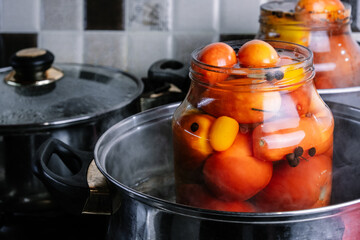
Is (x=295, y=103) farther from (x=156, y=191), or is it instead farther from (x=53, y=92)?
(x=53, y=92)

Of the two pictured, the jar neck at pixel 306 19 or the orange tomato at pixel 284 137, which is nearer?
the orange tomato at pixel 284 137

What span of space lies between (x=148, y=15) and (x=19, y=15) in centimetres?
24

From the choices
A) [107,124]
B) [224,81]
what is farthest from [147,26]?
[224,81]

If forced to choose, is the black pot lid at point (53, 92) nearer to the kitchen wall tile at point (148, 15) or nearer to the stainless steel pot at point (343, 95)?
the kitchen wall tile at point (148, 15)

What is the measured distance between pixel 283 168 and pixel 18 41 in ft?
2.21

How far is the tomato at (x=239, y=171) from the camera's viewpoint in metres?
0.41

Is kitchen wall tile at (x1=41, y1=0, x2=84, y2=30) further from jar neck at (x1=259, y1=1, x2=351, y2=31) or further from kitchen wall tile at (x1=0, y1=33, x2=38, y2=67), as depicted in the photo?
jar neck at (x1=259, y1=1, x2=351, y2=31)

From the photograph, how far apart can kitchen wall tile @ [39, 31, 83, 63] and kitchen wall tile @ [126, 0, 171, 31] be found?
10 centimetres

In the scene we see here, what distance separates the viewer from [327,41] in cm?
60

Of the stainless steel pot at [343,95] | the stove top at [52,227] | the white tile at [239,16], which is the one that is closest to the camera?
the stainless steel pot at [343,95]

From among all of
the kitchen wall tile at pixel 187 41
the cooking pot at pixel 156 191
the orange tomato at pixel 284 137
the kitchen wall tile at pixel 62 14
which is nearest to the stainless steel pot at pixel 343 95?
the cooking pot at pixel 156 191

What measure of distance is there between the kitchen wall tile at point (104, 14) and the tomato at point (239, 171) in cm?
54

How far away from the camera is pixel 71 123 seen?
0.60 m

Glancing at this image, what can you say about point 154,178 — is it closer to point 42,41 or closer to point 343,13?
point 343,13
